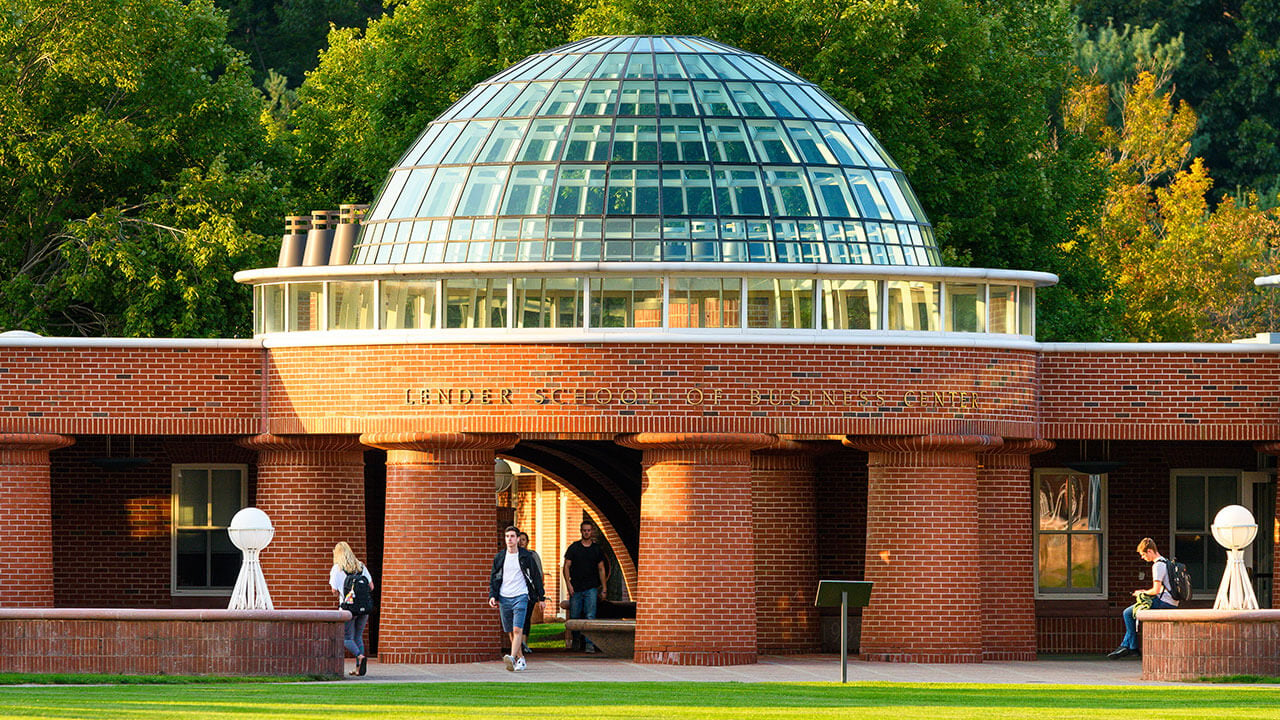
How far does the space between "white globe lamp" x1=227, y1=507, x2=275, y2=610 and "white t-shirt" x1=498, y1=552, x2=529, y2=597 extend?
2555 mm

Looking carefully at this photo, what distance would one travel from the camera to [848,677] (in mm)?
27281

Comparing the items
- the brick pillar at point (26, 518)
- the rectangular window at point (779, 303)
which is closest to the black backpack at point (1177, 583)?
the rectangular window at point (779, 303)

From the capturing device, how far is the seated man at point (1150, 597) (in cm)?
3042

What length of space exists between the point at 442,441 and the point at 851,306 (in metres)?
5.00

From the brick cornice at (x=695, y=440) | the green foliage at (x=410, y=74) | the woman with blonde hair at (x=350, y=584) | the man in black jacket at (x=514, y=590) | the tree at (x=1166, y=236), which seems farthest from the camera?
the tree at (x=1166, y=236)

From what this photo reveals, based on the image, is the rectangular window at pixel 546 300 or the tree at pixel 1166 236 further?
the tree at pixel 1166 236

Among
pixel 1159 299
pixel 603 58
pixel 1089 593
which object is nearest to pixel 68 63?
pixel 603 58

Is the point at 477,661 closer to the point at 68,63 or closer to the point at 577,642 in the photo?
the point at 577,642

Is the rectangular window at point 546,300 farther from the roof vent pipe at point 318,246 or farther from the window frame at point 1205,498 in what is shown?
the window frame at point 1205,498

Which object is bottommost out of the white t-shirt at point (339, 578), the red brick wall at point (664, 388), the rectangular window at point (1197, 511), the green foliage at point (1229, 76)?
the white t-shirt at point (339, 578)

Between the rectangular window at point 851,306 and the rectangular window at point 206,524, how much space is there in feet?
28.4

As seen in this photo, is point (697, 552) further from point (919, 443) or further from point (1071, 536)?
point (1071, 536)

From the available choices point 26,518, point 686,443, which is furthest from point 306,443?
point 686,443

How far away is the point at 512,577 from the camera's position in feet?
91.4
